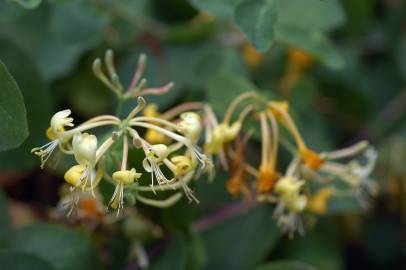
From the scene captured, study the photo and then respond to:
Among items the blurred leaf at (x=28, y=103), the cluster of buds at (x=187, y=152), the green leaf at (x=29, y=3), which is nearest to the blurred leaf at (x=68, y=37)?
the blurred leaf at (x=28, y=103)

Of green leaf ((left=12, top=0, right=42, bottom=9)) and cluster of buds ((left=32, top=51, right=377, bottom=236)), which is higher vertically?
green leaf ((left=12, top=0, right=42, bottom=9))

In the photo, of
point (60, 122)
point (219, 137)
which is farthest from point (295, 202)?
point (60, 122)

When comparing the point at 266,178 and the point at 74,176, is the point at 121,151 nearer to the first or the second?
the point at 74,176

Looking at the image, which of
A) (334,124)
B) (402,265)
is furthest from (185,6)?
(402,265)

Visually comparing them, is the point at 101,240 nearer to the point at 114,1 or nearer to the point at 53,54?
the point at 53,54

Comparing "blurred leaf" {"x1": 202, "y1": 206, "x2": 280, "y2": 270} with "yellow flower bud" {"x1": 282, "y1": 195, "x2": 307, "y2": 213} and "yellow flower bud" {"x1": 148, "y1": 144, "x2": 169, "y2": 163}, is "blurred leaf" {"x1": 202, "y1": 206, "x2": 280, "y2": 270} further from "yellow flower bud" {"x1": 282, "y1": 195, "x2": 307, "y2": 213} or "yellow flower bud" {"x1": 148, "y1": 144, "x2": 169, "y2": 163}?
"yellow flower bud" {"x1": 148, "y1": 144, "x2": 169, "y2": 163}

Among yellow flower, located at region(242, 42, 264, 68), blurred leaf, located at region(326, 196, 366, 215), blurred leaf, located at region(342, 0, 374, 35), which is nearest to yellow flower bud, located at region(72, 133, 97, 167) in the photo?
blurred leaf, located at region(326, 196, 366, 215)
